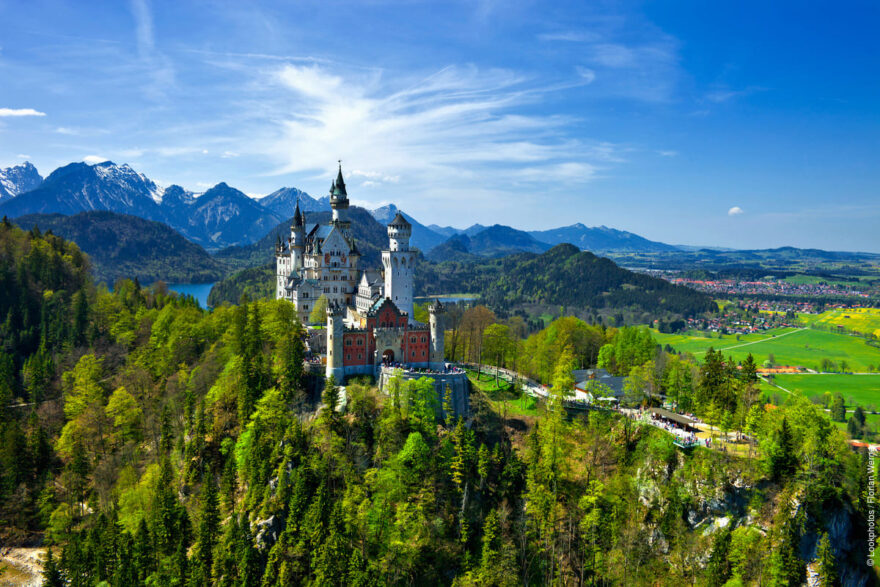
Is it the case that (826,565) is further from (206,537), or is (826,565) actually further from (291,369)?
(206,537)

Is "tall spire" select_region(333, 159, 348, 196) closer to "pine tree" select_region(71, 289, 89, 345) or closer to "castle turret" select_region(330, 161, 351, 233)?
"castle turret" select_region(330, 161, 351, 233)

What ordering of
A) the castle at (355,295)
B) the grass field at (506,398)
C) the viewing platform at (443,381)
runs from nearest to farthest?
1. the viewing platform at (443,381)
2. the grass field at (506,398)
3. the castle at (355,295)

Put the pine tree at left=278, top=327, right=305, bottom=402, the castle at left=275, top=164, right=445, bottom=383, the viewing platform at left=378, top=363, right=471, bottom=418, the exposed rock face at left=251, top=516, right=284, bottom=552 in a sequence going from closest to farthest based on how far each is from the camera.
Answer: the exposed rock face at left=251, top=516, right=284, bottom=552, the viewing platform at left=378, top=363, right=471, bottom=418, the pine tree at left=278, top=327, right=305, bottom=402, the castle at left=275, top=164, right=445, bottom=383

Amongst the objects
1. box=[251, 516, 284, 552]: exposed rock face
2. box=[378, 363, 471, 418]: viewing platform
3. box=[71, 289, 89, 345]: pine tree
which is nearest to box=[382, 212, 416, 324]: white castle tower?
box=[378, 363, 471, 418]: viewing platform

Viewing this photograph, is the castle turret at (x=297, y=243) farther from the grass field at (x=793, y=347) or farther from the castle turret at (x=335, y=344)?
the grass field at (x=793, y=347)

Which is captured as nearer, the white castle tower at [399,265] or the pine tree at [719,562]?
the pine tree at [719,562]

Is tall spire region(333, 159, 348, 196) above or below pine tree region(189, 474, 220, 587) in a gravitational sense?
above

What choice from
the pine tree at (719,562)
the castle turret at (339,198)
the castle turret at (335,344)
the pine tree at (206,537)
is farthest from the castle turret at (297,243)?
the pine tree at (719,562)
